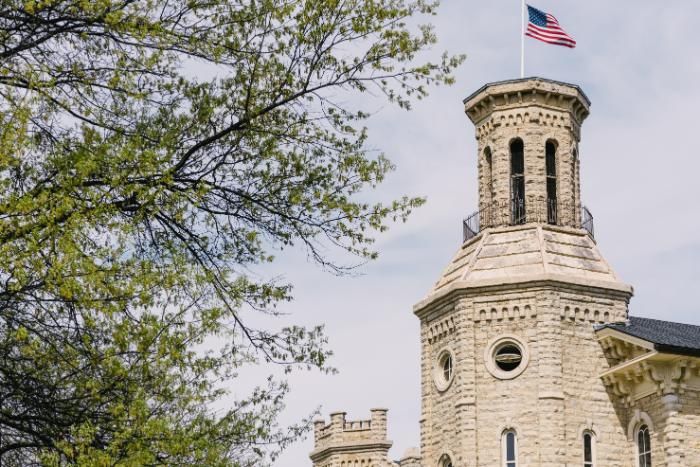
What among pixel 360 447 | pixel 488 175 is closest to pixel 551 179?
pixel 488 175

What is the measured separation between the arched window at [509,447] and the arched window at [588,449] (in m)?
1.90

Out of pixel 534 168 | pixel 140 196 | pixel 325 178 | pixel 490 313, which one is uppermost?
pixel 534 168

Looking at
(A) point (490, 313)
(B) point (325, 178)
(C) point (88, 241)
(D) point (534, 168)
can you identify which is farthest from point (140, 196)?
(D) point (534, 168)

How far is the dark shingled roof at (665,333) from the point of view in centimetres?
3028

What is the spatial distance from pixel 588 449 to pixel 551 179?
8562mm

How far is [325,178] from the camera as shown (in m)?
14.7

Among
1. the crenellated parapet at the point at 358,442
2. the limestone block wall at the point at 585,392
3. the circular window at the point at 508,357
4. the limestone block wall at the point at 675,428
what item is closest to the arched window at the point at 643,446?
the limestone block wall at the point at 585,392

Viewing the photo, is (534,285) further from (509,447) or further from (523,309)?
(509,447)

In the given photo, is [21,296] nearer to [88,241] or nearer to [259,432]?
[88,241]

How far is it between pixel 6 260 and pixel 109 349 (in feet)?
5.05

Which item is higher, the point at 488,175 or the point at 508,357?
the point at 488,175

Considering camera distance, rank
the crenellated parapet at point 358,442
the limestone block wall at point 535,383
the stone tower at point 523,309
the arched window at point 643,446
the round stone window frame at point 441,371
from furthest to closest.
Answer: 1. the crenellated parapet at point 358,442
2. the round stone window frame at point 441,371
3. the stone tower at point 523,309
4. the limestone block wall at point 535,383
5. the arched window at point 643,446

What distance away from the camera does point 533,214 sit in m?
35.9

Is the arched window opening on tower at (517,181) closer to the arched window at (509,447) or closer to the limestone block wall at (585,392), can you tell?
the limestone block wall at (585,392)
